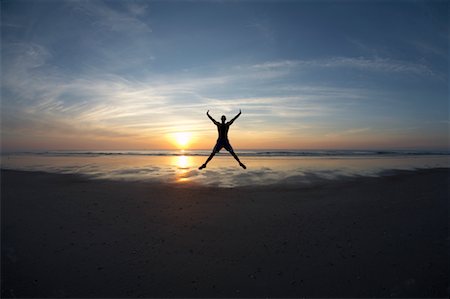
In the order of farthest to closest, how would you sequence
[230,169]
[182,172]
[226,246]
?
[230,169], [182,172], [226,246]

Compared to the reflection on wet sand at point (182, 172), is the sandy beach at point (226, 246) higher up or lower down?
lower down

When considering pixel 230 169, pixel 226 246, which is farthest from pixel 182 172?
pixel 226 246

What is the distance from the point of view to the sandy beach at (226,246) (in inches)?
221

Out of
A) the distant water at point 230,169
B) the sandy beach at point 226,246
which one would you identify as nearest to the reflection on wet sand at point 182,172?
the distant water at point 230,169

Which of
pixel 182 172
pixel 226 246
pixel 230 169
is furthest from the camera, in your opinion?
pixel 230 169

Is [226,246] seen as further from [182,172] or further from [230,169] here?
[230,169]

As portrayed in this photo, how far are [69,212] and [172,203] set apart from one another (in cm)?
422

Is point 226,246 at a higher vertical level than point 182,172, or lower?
lower

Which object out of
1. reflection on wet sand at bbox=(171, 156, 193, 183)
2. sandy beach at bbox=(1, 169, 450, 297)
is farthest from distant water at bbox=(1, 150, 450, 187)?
sandy beach at bbox=(1, 169, 450, 297)

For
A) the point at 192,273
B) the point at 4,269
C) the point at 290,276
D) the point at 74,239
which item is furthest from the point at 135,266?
the point at 290,276

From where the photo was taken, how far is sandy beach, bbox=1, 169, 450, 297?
5605 mm

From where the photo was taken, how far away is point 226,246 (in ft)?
23.6

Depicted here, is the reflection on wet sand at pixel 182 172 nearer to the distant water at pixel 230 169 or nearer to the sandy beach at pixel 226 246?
the distant water at pixel 230 169

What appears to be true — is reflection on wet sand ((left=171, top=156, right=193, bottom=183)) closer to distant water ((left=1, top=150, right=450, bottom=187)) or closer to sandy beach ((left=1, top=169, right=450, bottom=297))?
distant water ((left=1, top=150, right=450, bottom=187))
